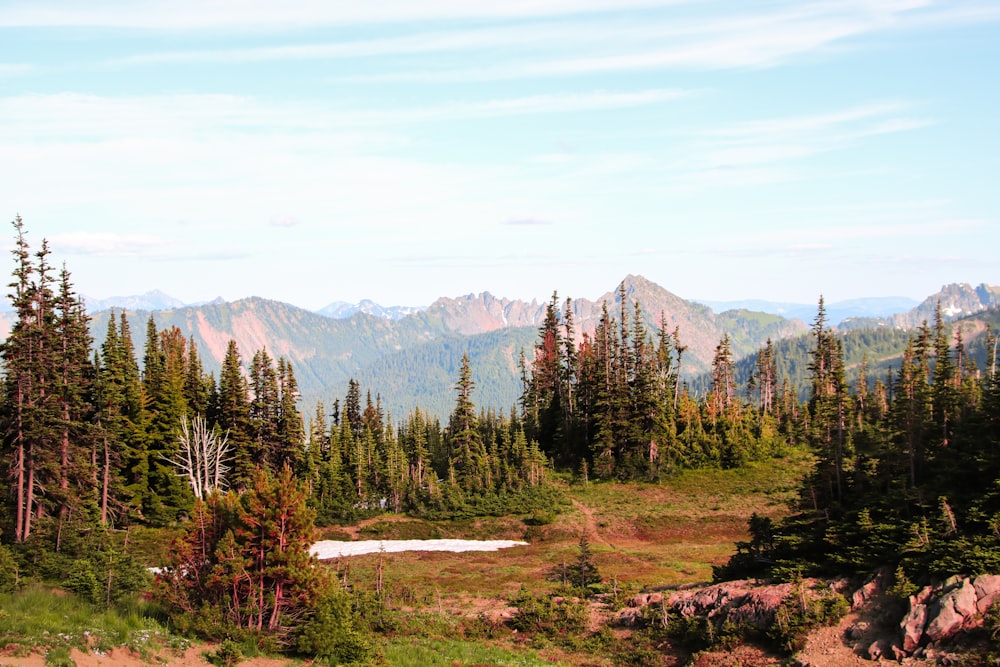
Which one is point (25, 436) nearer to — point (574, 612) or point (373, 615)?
point (373, 615)

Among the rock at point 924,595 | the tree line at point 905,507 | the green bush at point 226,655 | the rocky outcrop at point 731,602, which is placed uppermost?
the tree line at point 905,507

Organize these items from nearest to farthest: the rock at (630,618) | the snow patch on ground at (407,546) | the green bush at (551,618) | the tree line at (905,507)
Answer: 1. the tree line at (905,507)
2. the rock at (630,618)
3. the green bush at (551,618)
4. the snow patch on ground at (407,546)

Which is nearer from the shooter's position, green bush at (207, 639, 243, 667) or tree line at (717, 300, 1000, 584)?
green bush at (207, 639, 243, 667)

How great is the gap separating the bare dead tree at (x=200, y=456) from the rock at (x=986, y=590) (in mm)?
57221

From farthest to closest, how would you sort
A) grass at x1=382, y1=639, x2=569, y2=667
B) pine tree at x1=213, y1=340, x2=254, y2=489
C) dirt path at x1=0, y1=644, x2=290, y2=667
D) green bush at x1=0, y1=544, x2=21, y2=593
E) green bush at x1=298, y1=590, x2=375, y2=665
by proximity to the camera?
pine tree at x1=213, y1=340, x2=254, y2=489 < green bush at x1=0, y1=544, x2=21, y2=593 < grass at x1=382, y1=639, x2=569, y2=667 < green bush at x1=298, y1=590, x2=375, y2=665 < dirt path at x1=0, y1=644, x2=290, y2=667

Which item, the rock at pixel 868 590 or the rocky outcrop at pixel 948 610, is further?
the rock at pixel 868 590

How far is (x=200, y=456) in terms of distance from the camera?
225 ft

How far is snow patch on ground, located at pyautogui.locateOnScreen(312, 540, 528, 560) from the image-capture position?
62.9m

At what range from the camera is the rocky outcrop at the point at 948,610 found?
2459 cm

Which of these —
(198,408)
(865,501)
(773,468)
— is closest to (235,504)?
(865,501)

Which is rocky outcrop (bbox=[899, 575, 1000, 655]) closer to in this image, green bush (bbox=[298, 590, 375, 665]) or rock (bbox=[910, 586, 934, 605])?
rock (bbox=[910, 586, 934, 605])

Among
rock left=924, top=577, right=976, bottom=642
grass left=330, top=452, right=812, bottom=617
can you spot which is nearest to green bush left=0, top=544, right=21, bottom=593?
grass left=330, top=452, right=812, bottom=617

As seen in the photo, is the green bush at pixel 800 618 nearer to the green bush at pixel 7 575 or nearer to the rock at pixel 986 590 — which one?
the rock at pixel 986 590

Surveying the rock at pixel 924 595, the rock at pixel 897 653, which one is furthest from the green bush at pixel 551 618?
the rock at pixel 924 595
